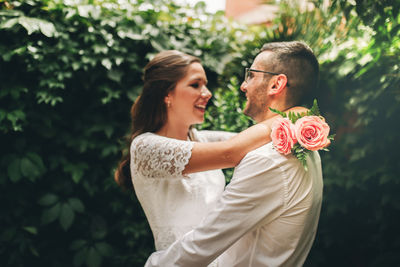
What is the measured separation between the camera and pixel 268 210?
5.00 ft

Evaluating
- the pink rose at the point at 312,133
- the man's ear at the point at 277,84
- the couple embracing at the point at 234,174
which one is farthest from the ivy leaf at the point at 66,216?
the pink rose at the point at 312,133

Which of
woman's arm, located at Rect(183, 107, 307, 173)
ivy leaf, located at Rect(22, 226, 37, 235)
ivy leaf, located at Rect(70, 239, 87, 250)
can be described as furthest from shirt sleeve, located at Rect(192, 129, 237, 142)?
ivy leaf, located at Rect(22, 226, 37, 235)

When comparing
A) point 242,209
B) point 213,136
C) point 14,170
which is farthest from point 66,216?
point 242,209

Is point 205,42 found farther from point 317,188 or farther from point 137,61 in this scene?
point 317,188

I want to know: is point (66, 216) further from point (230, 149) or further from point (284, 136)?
point (284, 136)

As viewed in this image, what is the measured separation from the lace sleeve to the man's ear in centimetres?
58

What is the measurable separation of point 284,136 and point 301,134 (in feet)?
0.26

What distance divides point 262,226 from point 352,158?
1.28 metres

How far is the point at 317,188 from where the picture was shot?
1.68 metres

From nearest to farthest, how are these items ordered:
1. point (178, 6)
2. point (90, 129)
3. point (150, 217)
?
1. point (150, 217)
2. point (90, 129)
3. point (178, 6)

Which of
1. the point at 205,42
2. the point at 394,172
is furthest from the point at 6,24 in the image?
the point at 394,172

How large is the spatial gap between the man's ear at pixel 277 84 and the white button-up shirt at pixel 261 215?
35 cm

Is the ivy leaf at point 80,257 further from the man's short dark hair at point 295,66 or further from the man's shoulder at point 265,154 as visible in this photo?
the man's short dark hair at point 295,66

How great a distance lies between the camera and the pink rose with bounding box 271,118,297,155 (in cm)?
144
